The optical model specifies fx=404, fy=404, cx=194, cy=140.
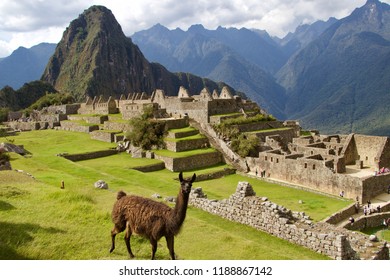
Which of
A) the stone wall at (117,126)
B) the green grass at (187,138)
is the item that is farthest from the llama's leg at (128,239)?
the stone wall at (117,126)

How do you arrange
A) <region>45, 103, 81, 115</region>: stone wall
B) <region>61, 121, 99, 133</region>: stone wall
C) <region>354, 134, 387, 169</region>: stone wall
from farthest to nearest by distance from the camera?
<region>45, 103, 81, 115</region>: stone wall, <region>61, 121, 99, 133</region>: stone wall, <region>354, 134, 387, 169</region>: stone wall

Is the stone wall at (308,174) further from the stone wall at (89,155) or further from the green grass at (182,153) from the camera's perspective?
the stone wall at (89,155)

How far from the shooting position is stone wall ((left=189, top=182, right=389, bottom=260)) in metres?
9.89

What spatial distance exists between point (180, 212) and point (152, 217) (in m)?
0.58

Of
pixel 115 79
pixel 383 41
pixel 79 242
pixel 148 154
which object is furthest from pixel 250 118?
pixel 115 79

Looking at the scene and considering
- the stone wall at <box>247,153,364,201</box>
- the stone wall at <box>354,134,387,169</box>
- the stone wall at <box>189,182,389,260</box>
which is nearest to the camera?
the stone wall at <box>189,182,389,260</box>

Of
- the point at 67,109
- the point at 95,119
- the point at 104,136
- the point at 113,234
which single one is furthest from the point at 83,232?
the point at 67,109

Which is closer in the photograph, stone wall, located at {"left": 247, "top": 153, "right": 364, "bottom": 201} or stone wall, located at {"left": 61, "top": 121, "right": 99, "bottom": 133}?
stone wall, located at {"left": 247, "top": 153, "right": 364, "bottom": 201}

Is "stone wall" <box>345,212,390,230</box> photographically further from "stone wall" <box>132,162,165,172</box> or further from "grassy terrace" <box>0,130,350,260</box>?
"stone wall" <box>132,162,165,172</box>

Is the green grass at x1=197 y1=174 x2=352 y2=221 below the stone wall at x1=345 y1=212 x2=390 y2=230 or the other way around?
the other way around

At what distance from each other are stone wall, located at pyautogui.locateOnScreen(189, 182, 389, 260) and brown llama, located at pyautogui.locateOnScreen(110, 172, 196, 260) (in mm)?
4790

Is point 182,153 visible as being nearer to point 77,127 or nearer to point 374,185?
point 374,185

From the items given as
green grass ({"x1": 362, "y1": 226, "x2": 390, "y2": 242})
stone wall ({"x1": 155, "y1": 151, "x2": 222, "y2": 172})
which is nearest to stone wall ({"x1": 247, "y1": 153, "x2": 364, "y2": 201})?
stone wall ({"x1": 155, "y1": 151, "x2": 222, "y2": 172})

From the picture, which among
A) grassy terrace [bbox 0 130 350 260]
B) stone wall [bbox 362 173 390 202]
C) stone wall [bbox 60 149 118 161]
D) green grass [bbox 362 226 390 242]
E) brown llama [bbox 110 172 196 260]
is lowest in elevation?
green grass [bbox 362 226 390 242]
